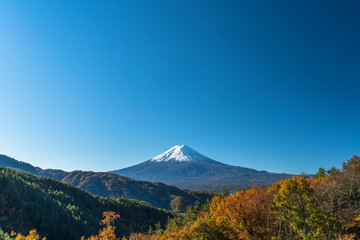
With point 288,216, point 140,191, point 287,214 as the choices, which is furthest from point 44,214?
point 140,191

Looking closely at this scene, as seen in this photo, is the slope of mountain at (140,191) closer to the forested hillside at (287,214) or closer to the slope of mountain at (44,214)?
the slope of mountain at (44,214)

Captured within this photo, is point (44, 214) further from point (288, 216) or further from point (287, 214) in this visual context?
point (288, 216)

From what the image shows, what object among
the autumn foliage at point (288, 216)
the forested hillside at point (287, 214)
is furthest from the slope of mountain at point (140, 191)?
the autumn foliage at point (288, 216)

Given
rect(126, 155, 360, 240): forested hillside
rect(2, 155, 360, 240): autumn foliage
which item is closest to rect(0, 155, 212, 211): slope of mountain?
rect(126, 155, 360, 240): forested hillside

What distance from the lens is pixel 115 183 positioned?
119938 millimetres

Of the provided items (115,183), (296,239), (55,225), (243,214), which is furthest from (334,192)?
(115,183)

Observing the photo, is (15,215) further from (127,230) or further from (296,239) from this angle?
(296,239)

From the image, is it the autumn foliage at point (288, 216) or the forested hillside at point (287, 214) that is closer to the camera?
the autumn foliage at point (288, 216)

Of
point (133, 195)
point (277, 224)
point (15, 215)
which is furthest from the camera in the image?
point (133, 195)

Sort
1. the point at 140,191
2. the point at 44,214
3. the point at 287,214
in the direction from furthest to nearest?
the point at 140,191, the point at 44,214, the point at 287,214

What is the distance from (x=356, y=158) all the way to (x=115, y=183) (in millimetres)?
115841

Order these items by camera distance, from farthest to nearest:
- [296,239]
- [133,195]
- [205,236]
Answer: [133,195]
[296,239]
[205,236]

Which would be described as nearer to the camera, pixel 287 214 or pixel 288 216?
pixel 288 216

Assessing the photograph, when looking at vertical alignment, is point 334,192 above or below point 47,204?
above
